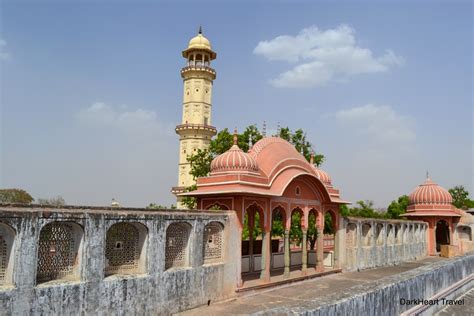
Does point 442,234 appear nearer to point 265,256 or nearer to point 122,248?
point 265,256

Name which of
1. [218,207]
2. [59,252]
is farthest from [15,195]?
[59,252]

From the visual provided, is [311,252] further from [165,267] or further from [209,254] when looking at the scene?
[165,267]

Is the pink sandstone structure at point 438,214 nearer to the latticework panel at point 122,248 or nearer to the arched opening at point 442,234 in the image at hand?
the arched opening at point 442,234

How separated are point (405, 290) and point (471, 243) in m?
25.1

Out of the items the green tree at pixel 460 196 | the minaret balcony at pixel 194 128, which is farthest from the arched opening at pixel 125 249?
the green tree at pixel 460 196

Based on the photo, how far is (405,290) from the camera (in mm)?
7961

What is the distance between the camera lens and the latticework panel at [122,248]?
10445mm

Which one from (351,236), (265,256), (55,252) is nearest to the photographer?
(55,252)

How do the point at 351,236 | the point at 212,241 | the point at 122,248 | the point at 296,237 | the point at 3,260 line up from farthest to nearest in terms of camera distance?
1. the point at 296,237
2. the point at 351,236
3. the point at 212,241
4. the point at 122,248
5. the point at 3,260

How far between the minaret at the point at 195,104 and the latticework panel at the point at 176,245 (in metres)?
21.3

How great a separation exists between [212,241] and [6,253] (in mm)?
6286

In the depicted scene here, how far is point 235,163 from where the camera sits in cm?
1455

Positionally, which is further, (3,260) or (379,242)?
(379,242)

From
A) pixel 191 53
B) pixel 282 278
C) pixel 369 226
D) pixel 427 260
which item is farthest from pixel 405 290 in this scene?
pixel 191 53
